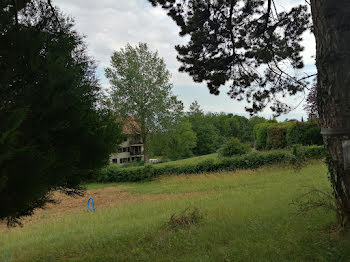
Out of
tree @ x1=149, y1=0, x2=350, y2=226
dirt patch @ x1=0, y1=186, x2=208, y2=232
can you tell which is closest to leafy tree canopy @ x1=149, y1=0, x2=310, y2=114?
tree @ x1=149, y1=0, x2=350, y2=226

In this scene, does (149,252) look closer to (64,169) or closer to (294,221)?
(64,169)

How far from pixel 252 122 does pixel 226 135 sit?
21.0ft

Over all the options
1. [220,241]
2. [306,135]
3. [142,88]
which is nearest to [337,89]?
[220,241]

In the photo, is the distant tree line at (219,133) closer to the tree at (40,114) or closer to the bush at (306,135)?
the bush at (306,135)

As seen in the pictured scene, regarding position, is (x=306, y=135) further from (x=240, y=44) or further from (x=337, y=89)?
(x=337, y=89)

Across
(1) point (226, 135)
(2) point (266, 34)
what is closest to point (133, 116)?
(2) point (266, 34)

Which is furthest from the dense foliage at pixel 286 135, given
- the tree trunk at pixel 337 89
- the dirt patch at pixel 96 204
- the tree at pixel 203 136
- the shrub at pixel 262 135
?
the tree at pixel 203 136

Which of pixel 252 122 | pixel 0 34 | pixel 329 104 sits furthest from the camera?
pixel 252 122

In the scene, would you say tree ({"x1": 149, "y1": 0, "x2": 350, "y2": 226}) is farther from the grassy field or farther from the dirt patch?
the dirt patch

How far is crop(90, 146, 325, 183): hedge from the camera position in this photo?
56.9 ft

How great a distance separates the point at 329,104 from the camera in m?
4.25

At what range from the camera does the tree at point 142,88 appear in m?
32.7

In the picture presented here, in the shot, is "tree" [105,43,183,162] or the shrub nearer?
the shrub

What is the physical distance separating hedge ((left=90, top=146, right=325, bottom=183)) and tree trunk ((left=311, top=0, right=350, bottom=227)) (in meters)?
13.1
